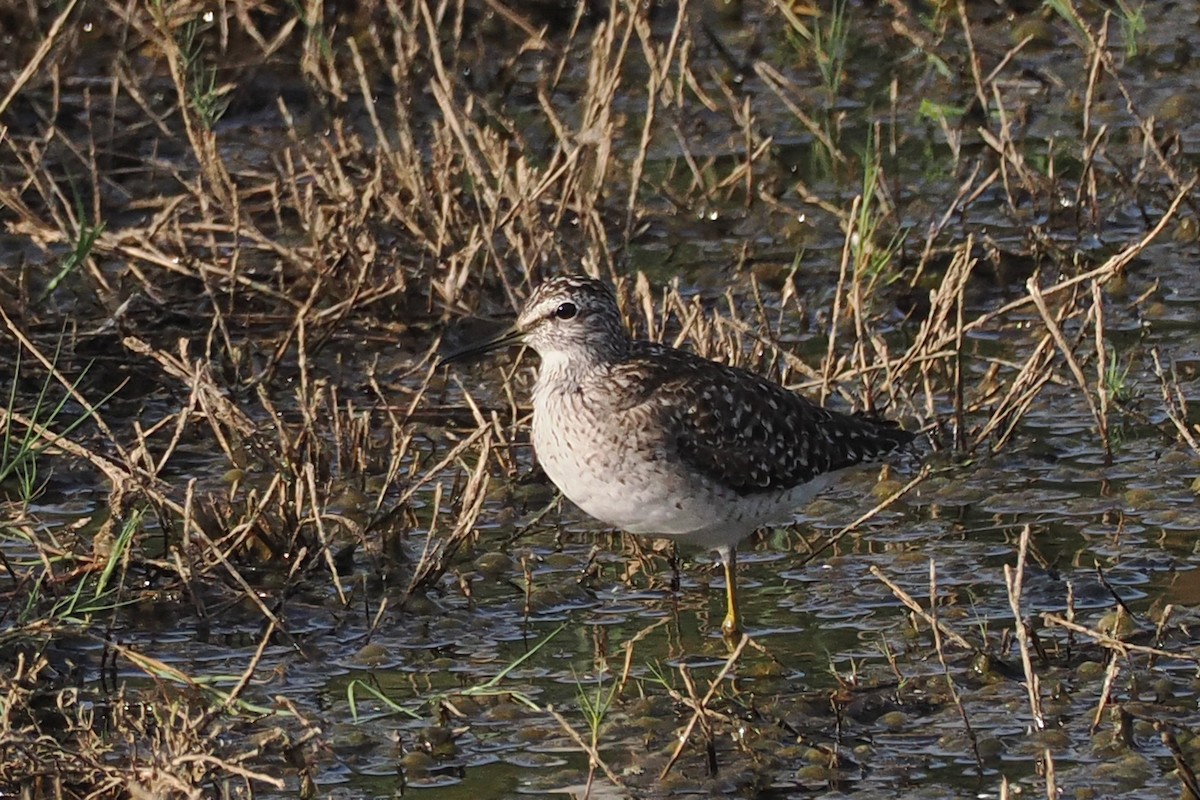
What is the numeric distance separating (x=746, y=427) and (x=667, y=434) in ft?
1.13

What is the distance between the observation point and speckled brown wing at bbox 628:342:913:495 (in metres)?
6.92

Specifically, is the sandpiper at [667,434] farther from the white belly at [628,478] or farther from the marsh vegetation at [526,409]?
the marsh vegetation at [526,409]

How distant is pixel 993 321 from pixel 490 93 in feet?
11.3

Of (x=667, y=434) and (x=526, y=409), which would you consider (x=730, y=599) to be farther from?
(x=526, y=409)

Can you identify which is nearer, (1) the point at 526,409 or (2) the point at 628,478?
(2) the point at 628,478

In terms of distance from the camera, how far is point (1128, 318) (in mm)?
9258

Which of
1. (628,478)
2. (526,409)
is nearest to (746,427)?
(628,478)

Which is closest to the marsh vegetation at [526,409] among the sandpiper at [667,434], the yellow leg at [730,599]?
the yellow leg at [730,599]

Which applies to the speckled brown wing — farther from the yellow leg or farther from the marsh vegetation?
the marsh vegetation

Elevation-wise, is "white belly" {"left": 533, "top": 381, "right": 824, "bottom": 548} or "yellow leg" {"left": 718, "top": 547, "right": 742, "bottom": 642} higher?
"white belly" {"left": 533, "top": 381, "right": 824, "bottom": 548}

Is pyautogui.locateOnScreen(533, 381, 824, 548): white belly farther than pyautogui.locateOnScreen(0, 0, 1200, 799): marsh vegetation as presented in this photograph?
Yes

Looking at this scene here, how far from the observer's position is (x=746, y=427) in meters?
7.06

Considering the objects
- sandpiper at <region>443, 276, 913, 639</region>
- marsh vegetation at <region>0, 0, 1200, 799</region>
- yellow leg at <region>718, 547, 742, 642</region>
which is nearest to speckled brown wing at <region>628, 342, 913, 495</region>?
sandpiper at <region>443, 276, 913, 639</region>

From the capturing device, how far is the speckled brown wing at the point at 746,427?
6.92 m
